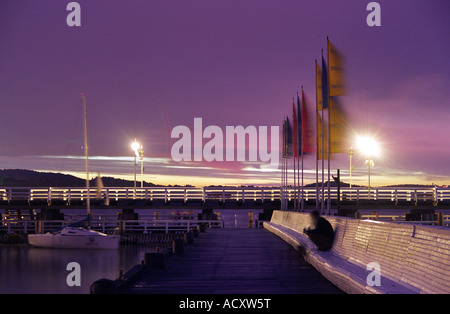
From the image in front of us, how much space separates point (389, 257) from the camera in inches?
361

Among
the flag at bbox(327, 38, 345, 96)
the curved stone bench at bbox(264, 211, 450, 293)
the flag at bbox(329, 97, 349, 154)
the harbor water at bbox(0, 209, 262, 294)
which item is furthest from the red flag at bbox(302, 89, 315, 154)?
the curved stone bench at bbox(264, 211, 450, 293)

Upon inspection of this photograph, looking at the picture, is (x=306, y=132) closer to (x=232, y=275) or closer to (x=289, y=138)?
(x=289, y=138)

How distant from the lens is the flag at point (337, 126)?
21.4 metres

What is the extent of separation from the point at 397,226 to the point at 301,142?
23.4 m

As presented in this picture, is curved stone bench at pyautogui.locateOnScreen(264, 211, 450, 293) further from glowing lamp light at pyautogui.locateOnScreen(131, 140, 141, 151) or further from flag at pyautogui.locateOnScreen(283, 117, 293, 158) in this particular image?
glowing lamp light at pyautogui.locateOnScreen(131, 140, 141, 151)

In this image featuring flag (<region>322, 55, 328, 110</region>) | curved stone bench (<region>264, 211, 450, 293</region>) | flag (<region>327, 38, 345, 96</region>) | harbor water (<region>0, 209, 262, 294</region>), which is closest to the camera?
curved stone bench (<region>264, 211, 450, 293</region>)

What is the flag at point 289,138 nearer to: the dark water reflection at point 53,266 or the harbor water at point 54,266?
the harbor water at point 54,266

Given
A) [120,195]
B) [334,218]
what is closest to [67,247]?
[120,195]

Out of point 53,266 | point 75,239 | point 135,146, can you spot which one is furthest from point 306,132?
point 135,146

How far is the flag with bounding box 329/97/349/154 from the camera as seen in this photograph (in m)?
21.4

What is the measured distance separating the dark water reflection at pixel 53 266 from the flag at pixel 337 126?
55.1ft

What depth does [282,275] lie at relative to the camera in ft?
40.8

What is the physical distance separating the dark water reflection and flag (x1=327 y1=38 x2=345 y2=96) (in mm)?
17735

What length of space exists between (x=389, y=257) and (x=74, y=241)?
39.7 meters
